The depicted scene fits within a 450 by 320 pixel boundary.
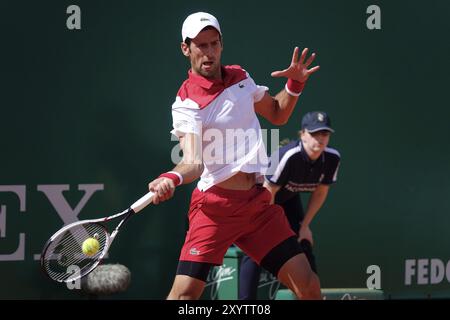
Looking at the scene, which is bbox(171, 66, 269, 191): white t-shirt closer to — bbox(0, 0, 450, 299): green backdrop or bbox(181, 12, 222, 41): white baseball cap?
bbox(181, 12, 222, 41): white baseball cap

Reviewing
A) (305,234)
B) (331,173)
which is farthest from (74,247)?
(331,173)

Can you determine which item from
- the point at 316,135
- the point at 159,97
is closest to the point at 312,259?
the point at 316,135

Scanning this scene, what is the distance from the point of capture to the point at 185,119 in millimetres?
4812

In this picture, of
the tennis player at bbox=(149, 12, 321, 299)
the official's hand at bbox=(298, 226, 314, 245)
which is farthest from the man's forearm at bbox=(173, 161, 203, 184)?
the official's hand at bbox=(298, 226, 314, 245)

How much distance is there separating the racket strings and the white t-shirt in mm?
524

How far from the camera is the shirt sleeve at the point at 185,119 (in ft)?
15.7

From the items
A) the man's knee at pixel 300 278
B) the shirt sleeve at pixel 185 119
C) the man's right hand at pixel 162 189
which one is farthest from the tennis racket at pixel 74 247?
the man's knee at pixel 300 278

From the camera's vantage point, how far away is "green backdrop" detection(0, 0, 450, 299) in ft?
21.3

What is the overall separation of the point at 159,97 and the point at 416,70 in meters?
1.85

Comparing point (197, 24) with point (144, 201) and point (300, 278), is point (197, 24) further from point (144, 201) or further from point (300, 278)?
point (300, 278)

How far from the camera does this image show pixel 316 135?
634 centimetres

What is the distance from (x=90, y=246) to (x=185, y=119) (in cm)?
71
